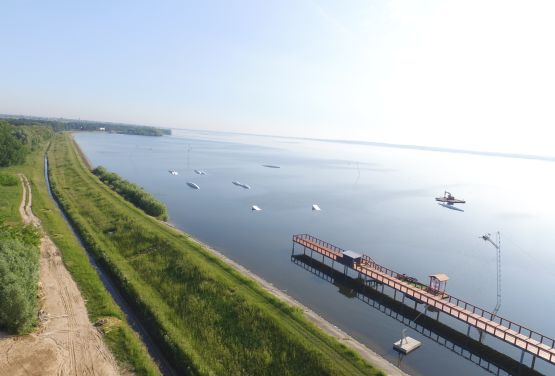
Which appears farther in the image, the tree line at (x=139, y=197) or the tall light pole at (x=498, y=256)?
the tree line at (x=139, y=197)

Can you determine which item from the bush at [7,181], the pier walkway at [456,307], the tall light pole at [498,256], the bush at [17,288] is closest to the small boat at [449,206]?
the tall light pole at [498,256]

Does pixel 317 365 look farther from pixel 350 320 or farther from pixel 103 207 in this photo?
pixel 103 207

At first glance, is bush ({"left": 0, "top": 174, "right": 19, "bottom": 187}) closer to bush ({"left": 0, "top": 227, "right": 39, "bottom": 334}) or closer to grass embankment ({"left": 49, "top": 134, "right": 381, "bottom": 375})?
grass embankment ({"left": 49, "top": 134, "right": 381, "bottom": 375})

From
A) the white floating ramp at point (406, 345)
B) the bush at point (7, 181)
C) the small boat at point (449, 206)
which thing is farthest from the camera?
the small boat at point (449, 206)

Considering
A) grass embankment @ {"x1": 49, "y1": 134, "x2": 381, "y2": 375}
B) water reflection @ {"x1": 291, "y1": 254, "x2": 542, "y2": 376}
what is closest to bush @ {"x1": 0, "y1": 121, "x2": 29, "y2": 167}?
grass embankment @ {"x1": 49, "y1": 134, "x2": 381, "y2": 375}

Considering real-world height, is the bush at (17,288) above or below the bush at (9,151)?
below

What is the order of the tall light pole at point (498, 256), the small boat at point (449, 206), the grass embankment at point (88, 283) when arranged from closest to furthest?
the grass embankment at point (88, 283), the tall light pole at point (498, 256), the small boat at point (449, 206)

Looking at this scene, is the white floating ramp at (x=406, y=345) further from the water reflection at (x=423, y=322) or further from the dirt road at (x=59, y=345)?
the dirt road at (x=59, y=345)

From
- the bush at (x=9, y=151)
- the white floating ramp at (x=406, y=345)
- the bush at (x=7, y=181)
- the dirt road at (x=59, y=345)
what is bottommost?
the white floating ramp at (x=406, y=345)
